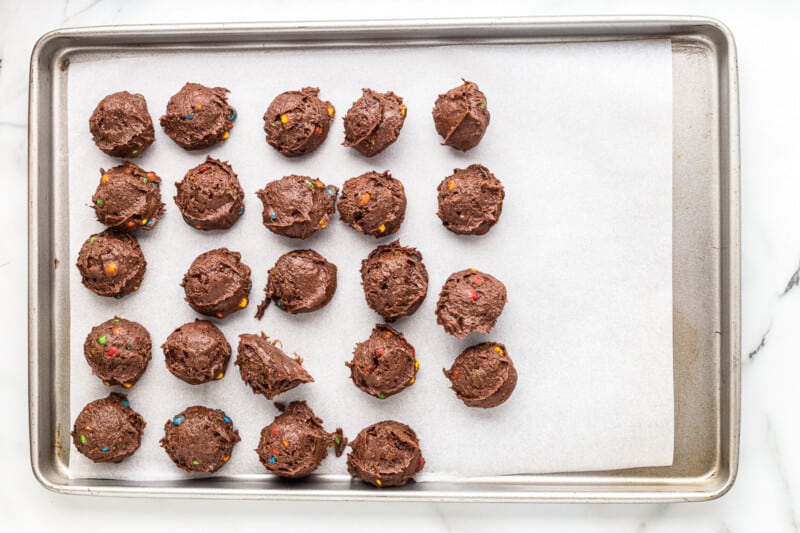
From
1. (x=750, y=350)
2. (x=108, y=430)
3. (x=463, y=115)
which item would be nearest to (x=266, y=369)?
(x=108, y=430)

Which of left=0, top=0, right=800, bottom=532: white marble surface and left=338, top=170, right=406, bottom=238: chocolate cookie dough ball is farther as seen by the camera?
left=0, top=0, right=800, bottom=532: white marble surface

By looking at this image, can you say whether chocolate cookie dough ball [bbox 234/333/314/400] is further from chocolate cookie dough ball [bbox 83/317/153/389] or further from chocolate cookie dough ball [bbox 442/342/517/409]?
chocolate cookie dough ball [bbox 442/342/517/409]

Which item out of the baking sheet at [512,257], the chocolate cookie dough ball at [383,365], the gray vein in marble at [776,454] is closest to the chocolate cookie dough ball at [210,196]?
the baking sheet at [512,257]

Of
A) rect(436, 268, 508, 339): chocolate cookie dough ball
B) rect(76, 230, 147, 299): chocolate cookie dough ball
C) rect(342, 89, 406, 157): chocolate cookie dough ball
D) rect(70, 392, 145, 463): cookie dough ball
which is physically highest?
rect(342, 89, 406, 157): chocolate cookie dough ball

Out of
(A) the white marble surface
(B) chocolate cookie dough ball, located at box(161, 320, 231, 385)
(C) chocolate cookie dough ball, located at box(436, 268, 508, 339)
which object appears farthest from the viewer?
(A) the white marble surface

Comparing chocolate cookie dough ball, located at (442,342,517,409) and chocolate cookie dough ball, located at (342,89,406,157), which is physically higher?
chocolate cookie dough ball, located at (342,89,406,157)

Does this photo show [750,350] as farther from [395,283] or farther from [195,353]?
[195,353]

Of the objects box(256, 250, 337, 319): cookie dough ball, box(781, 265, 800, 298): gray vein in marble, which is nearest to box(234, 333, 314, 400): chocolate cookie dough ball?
box(256, 250, 337, 319): cookie dough ball

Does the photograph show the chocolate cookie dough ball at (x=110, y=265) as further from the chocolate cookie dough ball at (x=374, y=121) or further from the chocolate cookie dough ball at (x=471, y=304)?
the chocolate cookie dough ball at (x=471, y=304)
